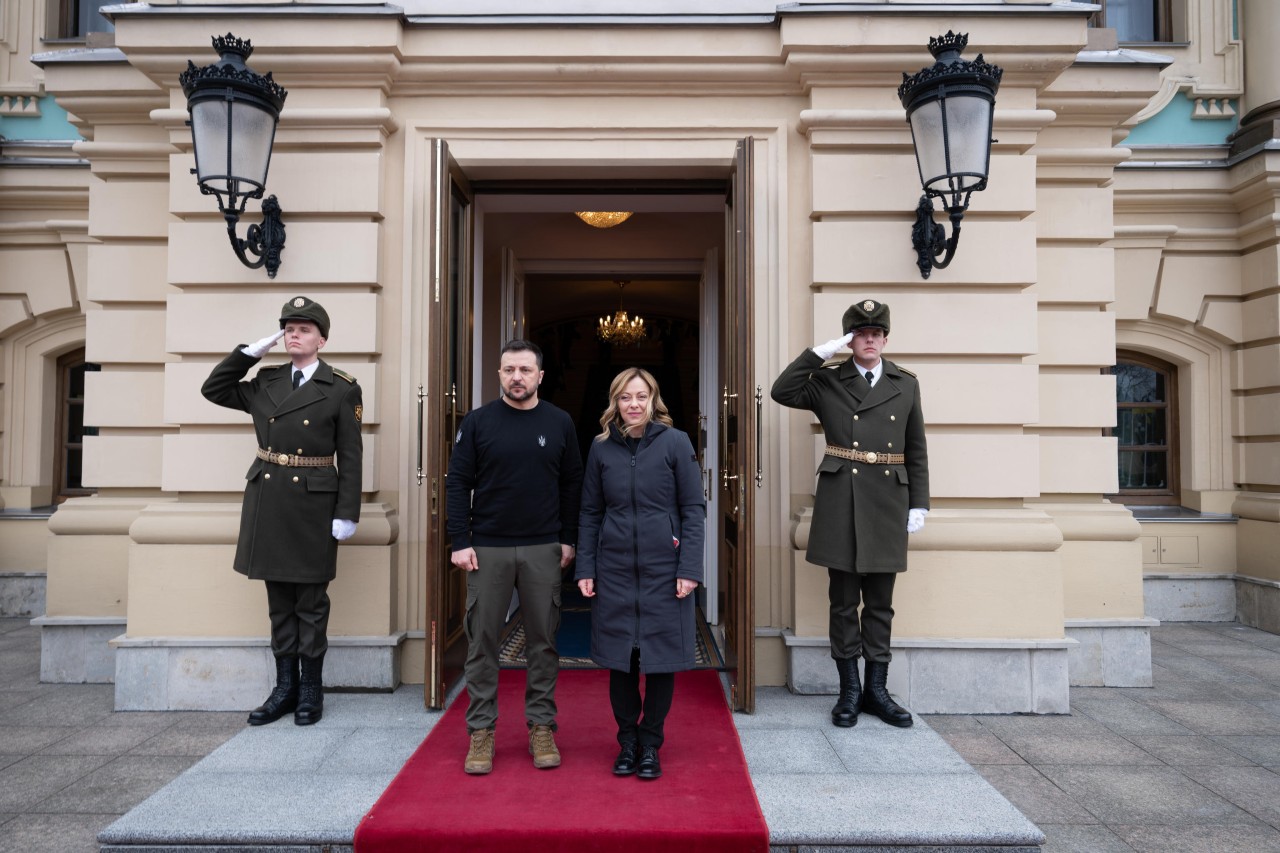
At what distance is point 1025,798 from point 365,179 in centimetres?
464

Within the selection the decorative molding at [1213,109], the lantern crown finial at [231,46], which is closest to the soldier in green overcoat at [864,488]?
the lantern crown finial at [231,46]

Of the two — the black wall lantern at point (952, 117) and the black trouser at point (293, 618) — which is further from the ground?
the black wall lantern at point (952, 117)

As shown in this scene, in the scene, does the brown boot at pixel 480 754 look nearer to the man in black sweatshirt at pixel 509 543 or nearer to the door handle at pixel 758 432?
the man in black sweatshirt at pixel 509 543

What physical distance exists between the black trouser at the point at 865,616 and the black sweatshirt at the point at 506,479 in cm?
155

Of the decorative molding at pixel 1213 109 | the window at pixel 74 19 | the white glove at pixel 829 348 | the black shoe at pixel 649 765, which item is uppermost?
the window at pixel 74 19

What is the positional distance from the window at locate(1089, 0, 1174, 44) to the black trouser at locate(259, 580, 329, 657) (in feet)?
27.3

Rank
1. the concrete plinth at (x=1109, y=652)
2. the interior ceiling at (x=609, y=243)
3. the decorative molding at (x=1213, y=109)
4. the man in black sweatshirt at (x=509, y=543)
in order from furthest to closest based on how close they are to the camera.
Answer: the decorative molding at (x=1213, y=109) < the interior ceiling at (x=609, y=243) < the concrete plinth at (x=1109, y=652) < the man in black sweatshirt at (x=509, y=543)

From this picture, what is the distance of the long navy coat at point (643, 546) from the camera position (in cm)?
342

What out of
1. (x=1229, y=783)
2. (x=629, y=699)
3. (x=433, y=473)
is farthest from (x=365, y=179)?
(x=1229, y=783)

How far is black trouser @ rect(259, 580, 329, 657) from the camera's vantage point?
14.2ft

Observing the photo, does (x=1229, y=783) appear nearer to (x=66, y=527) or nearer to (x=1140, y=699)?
(x=1140, y=699)

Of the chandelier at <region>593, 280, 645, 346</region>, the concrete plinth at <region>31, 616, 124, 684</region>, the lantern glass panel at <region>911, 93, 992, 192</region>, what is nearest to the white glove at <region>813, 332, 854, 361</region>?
the lantern glass panel at <region>911, 93, 992, 192</region>

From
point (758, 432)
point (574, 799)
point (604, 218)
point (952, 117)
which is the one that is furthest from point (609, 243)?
point (574, 799)

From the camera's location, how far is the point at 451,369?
16.5ft
